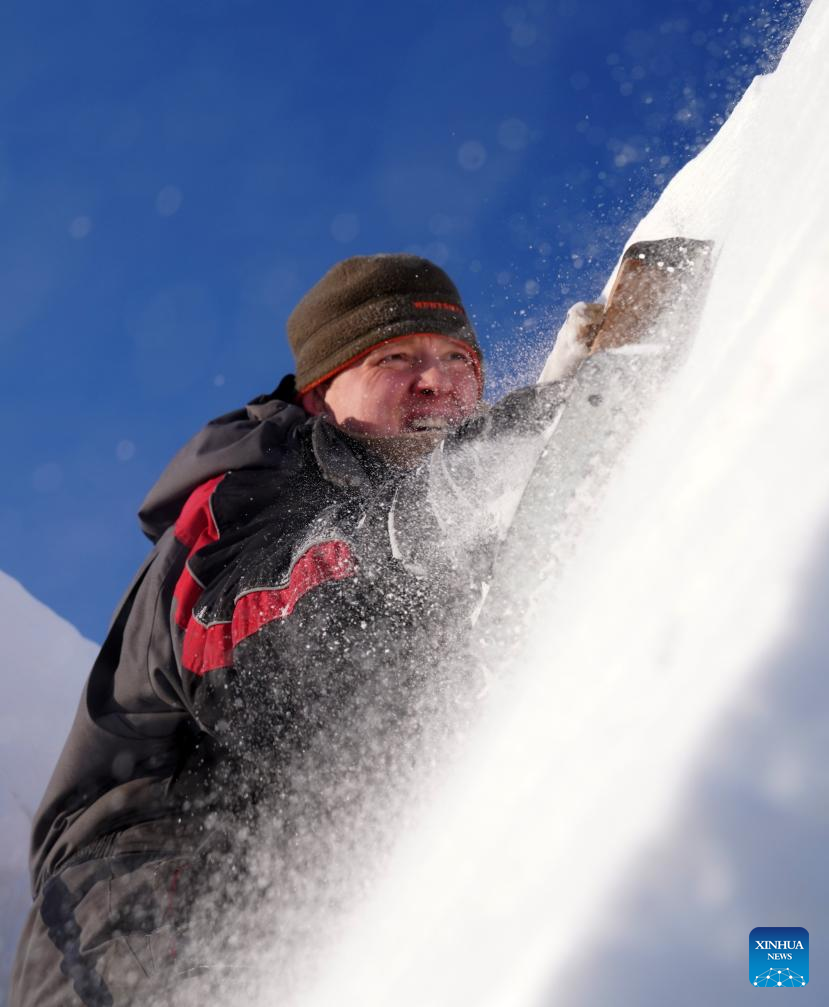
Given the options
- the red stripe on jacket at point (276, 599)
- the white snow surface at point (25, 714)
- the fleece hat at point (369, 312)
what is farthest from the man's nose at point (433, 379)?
the white snow surface at point (25, 714)

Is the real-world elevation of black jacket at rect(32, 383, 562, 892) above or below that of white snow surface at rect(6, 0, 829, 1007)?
above

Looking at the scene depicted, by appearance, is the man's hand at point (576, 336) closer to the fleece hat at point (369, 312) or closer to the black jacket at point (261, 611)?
the black jacket at point (261, 611)

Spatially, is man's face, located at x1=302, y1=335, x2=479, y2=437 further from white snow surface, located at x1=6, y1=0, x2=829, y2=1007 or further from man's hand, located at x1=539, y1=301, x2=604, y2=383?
white snow surface, located at x1=6, y1=0, x2=829, y2=1007

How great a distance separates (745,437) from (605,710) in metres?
0.21

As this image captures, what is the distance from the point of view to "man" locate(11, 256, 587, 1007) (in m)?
1.25

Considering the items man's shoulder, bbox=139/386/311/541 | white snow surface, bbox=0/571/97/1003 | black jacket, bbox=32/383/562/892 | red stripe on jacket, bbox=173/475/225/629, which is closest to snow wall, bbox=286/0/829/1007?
black jacket, bbox=32/383/562/892

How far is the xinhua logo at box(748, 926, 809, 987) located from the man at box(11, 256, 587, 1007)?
78cm

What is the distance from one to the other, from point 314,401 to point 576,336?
836 mm

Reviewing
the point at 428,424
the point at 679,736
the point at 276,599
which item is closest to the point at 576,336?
the point at 428,424

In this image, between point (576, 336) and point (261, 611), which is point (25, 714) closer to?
point (261, 611)

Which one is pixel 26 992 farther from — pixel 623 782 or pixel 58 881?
pixel 623 782

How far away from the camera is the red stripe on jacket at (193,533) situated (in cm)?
140

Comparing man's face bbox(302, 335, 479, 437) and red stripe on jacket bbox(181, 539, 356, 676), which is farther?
man's face bbox(302, 335, 479, 437)

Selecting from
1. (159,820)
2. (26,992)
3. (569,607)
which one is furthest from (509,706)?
(26,992)
